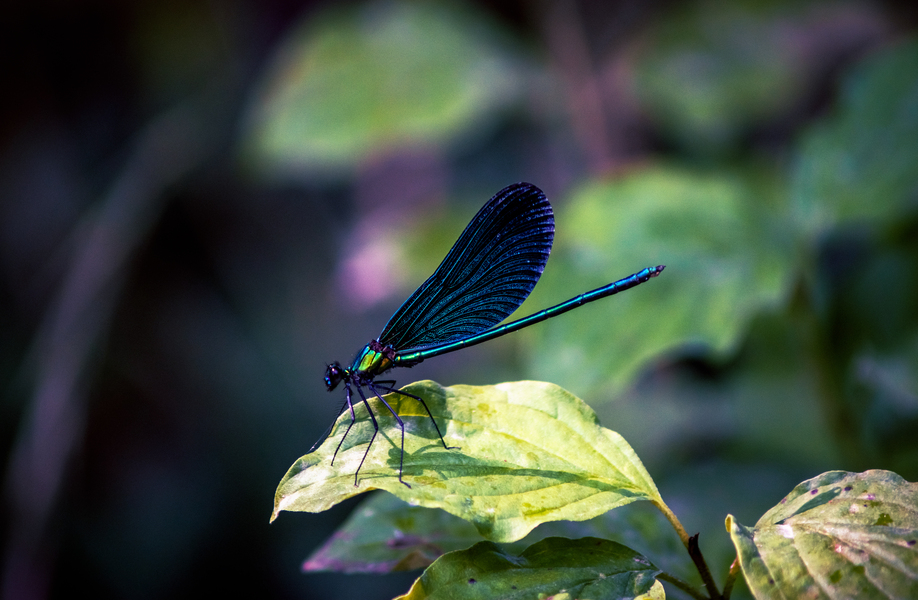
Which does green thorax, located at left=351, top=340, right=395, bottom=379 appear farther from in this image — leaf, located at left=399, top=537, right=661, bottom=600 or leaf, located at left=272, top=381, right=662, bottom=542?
leaf, located at left=399, top=537, right=661, bottom=600

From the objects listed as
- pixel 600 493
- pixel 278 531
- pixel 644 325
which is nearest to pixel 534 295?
pixel 644 325

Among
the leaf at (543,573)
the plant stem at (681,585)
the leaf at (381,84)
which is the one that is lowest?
the plant stem at (681,585)

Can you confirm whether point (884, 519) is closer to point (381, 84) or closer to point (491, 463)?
point (491, 463)

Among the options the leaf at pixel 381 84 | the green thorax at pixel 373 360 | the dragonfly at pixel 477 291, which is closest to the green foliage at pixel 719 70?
the leaf at pixel 381 84

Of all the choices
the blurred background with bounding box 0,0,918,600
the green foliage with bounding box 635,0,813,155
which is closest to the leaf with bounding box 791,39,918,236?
the blurred background with bounding box 0,0,918,600

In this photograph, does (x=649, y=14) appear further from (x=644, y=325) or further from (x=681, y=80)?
(x=644, y=325)

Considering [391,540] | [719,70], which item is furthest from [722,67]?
[391,540]

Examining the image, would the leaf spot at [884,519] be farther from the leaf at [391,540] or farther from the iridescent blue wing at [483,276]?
the iridescent blue wing at [483,276]
